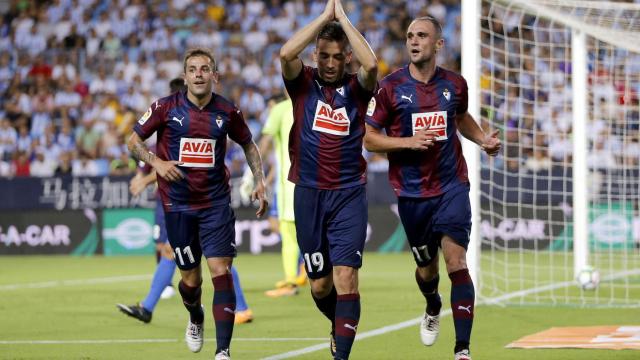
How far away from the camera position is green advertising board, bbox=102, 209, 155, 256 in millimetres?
23641

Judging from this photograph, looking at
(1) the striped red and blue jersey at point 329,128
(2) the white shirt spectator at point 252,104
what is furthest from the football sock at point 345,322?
(2) the white shirt spectator at point 252,104

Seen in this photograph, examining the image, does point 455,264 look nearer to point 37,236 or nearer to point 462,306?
point 462,306

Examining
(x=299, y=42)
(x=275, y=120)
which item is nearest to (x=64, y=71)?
(x=275, y=120)

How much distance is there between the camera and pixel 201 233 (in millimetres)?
8820

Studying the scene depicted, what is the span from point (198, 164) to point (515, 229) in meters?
13.2

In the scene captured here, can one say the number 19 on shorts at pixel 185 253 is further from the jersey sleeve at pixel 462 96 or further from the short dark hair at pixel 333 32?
the jersey sleeve at pixel 462 96

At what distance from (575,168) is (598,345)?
19.3ft

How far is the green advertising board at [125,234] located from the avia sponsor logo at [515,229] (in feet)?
21.8

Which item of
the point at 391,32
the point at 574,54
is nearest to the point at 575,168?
the point at 574,54

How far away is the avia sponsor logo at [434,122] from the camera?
8.43 meters

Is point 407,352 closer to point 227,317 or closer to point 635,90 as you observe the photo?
point 227,317

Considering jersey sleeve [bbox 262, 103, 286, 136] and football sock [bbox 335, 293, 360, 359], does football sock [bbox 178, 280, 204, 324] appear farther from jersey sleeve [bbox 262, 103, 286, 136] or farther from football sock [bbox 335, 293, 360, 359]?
jersey sleeve [bbox 262, 103, 286, 136]

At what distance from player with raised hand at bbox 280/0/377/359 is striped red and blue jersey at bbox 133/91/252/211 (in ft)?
2.84

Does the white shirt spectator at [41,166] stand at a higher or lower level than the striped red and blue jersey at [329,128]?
lower
